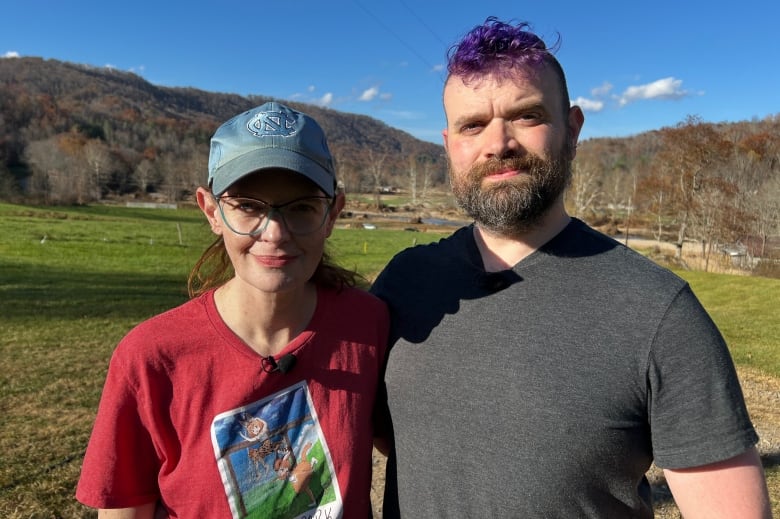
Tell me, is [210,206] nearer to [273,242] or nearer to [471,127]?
[273,242]

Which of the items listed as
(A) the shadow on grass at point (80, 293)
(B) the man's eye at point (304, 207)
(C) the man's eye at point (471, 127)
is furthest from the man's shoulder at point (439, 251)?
(A) the shadow on grass at point (80, 293)

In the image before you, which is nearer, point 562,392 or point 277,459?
point 562,392

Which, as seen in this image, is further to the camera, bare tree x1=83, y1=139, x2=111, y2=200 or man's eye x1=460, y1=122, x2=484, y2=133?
bare tree x1=83, y1=139, x2=111, y2=200

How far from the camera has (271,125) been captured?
5.68 feet

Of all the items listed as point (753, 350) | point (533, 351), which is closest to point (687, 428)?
point (533, 351)

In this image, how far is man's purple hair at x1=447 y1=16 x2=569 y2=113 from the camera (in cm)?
187

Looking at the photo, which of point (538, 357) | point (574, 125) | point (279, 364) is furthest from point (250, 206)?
point (574, 125)

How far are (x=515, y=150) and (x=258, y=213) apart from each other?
93 cm

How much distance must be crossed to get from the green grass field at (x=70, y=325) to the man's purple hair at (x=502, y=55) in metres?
0.99

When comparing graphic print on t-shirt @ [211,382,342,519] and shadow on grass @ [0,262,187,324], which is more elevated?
graphic print on t-shirt @ [211,382,342,519]

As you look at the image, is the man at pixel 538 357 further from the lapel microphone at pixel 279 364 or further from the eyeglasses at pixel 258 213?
the eyeglasses at pixel 258 213

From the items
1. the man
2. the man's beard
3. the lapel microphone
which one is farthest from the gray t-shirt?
the lapel microphone

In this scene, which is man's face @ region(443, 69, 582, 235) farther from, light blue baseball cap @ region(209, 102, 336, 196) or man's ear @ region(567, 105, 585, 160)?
light blue baseball cap @ region(209, 102, 336, 196)

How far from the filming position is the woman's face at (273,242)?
1.71 meters
